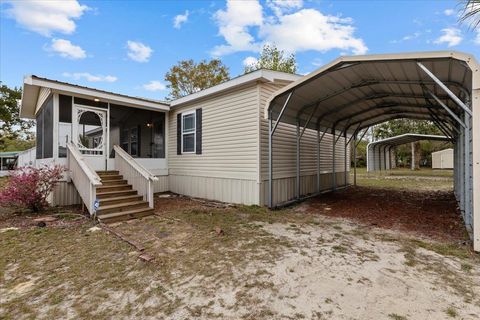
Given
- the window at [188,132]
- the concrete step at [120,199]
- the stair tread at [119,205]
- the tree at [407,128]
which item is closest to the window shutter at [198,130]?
the window at [188,132]

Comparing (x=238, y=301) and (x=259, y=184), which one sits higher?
(x=259, y=184)

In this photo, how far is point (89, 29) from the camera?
14109 millimetres

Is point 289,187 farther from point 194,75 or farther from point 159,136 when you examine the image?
point 194,75

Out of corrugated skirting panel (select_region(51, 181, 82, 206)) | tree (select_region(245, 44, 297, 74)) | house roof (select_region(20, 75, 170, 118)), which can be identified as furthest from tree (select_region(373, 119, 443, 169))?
corrugated skirting panel (select_region(51, 181, 82, 206))

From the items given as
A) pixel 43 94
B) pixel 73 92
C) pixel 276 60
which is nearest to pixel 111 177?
pixel 73 92

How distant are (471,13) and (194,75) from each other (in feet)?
81.4

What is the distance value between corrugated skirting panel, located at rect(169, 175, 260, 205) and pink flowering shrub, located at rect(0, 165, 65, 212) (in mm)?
4052

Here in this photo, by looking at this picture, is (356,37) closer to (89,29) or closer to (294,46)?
(294,46)

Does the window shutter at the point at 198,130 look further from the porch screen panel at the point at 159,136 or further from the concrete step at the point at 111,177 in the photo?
the concrete step at the point at 111,177

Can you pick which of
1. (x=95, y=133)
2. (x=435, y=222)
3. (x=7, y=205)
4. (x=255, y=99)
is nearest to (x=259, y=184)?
(x=255, y=99)

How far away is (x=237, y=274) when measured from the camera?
3.21 meters

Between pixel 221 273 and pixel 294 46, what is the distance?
88.3ft

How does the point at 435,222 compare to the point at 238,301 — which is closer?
the point at 238,301

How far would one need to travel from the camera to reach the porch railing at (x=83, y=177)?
5863 mm
